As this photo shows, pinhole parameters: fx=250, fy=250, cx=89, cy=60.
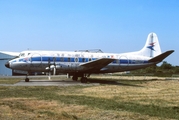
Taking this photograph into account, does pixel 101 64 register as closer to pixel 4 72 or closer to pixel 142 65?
pixel 142 65

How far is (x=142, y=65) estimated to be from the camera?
124 ft

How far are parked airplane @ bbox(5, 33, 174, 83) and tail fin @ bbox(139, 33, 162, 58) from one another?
1.57 metres

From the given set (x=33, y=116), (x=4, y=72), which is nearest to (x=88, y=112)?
(x=33, y=116)

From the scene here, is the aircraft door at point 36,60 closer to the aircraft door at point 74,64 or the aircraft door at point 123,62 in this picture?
the aircraft door at point 74,64

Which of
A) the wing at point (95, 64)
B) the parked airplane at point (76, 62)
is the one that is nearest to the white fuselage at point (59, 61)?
the parked airplane at point (76, 62)

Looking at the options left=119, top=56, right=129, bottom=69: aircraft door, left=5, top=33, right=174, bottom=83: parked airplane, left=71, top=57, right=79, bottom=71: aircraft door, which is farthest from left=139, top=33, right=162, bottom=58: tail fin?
left=71, top=57, right=79, bottom=71: aircraft door

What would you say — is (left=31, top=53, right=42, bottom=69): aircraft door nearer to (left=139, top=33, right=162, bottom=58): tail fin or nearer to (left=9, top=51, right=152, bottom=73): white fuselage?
(left=9, top=51, right=152, bottom=73): white fuselage

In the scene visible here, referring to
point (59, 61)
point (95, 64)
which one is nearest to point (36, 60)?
point (59, 61)

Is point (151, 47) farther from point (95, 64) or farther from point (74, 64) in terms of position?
point (74, 64)

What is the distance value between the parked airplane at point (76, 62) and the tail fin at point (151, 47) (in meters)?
1.57

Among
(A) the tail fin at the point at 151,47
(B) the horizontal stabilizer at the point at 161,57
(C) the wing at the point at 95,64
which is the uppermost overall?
(A) the tail fin at the point at 151,47

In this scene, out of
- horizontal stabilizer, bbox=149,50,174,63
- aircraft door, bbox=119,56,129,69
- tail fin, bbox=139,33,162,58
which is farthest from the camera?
tail fin, bbox=139,33,162,58

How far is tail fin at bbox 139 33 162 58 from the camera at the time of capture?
39406mm

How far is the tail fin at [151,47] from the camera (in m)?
39.4
